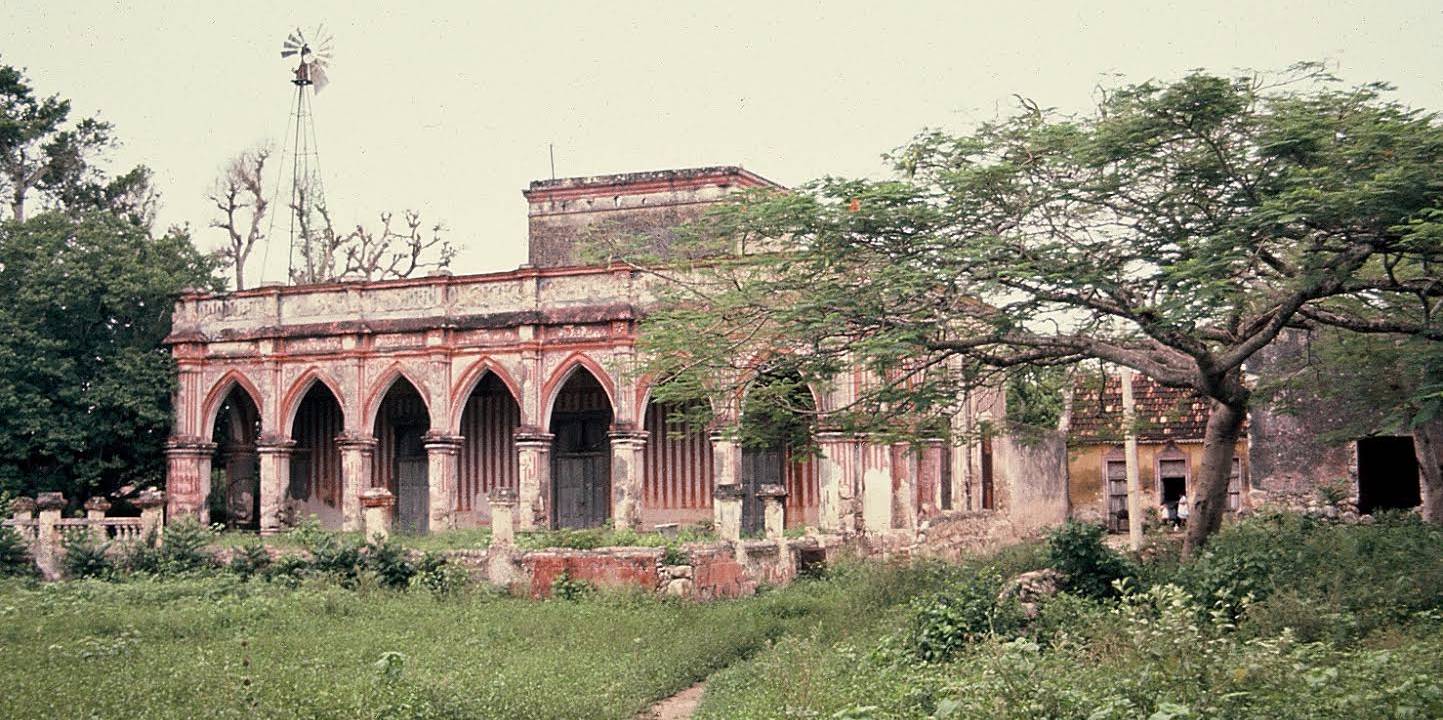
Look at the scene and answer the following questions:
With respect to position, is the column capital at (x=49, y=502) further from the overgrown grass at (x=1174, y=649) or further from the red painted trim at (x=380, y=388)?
the overgrown grass at (x=1174, y=649)

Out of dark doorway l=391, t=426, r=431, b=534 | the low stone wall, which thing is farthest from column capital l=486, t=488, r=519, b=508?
dark doorway l=391, t=426, r=431, b=534

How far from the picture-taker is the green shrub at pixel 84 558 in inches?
755

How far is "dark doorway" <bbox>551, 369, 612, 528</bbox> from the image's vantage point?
25438mm

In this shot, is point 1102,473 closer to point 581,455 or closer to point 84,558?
point 581,455

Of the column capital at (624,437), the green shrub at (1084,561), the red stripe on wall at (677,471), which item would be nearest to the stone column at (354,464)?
the column capital at (624,437)

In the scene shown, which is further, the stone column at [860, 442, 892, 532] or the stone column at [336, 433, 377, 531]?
the stone column at [336, 433, 377, 531]

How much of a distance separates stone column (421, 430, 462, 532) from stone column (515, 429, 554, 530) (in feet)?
3.61

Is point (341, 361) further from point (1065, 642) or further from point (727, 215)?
point (1065, 642)

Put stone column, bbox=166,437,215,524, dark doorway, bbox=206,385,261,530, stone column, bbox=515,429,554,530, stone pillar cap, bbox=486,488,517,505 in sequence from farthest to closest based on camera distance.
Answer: dark doorway, bbox=206,385,261,530
stone column, bbox=166,437,215,524
stone column, bbox=515,429,554,530
stone pillar cap, bbox=486,488,517,505

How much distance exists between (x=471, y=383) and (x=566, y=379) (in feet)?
5.03

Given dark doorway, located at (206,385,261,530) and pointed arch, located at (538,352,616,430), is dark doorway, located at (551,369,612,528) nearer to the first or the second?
pointed arch, located at (538,352,616,430)

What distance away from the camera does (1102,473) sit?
88.5 ft

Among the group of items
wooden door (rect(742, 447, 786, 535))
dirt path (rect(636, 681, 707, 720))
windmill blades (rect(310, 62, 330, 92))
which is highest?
windmill blades (rect(310, 62, 330, 92))

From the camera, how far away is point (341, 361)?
24422 millimetres
